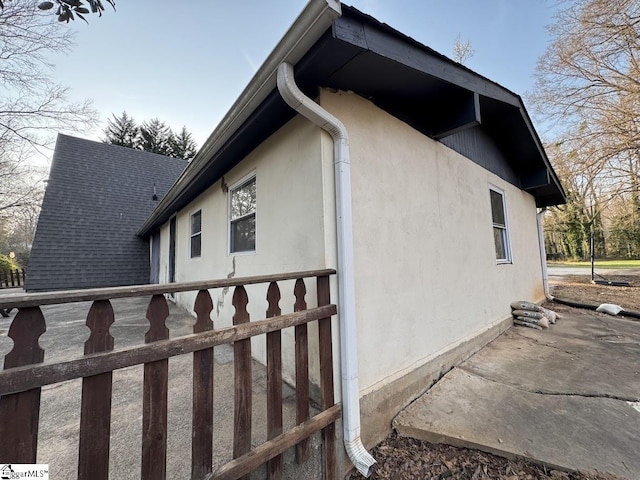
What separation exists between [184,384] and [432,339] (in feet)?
8.16

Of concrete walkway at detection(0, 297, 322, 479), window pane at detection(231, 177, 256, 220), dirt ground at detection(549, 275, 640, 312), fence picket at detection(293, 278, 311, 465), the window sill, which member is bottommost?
dirt ground at detection(549, 275, 640, 312)

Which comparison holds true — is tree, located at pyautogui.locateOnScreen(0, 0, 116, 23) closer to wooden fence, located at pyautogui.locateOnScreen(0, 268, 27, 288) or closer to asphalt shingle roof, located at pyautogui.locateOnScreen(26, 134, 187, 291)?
asphalt shingle roof, located at pyautogui.locateOnScreen(26, 134, 187, 291)

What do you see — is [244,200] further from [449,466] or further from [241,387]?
[449,466]

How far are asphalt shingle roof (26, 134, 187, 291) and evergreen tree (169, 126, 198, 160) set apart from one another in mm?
14313

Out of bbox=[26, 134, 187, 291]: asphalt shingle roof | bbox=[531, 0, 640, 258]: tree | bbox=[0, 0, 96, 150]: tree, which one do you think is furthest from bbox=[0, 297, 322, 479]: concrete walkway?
bbox=[531, 0, 640, 258]: tree

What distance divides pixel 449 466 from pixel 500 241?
13.8 feet

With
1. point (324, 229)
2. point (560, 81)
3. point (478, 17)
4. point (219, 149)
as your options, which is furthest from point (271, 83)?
Answer: point (560, 81)

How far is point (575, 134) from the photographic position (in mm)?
9859

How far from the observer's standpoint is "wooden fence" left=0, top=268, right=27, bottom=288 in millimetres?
13577

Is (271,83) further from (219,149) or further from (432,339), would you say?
(432,339)

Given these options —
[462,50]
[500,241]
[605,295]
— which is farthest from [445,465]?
[462,50]

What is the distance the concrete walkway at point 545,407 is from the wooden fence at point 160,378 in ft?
3.49

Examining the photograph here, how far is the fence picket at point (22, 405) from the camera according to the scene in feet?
3.01

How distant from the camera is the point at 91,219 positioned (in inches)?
425
